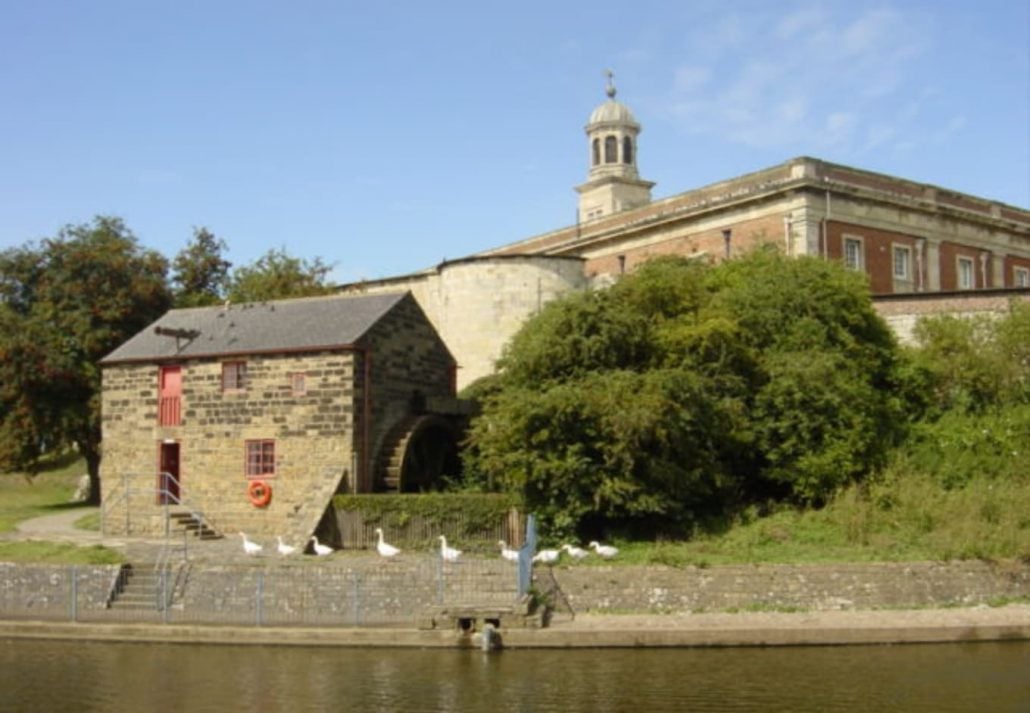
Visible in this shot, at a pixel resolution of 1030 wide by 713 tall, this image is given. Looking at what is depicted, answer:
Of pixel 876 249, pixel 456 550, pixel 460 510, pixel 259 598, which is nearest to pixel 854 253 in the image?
pixel 876 249

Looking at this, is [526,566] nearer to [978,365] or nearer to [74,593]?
[74,593]

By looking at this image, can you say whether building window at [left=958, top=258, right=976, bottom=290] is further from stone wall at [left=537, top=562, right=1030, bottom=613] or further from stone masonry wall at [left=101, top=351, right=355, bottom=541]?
stone masonry wall at [left=101, top=351, right=355, bottom=541]

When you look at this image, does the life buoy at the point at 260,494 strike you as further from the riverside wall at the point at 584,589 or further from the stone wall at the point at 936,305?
the stone wall at the point at 936,305

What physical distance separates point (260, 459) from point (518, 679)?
1450 centimetres

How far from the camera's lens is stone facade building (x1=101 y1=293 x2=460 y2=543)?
30.9m

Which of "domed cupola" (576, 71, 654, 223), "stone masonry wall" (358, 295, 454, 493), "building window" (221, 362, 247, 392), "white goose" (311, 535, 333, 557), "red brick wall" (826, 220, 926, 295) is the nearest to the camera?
"white goose" (311, 535, 333, 557)

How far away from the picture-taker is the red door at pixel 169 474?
1282 inches

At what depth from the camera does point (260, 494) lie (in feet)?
103

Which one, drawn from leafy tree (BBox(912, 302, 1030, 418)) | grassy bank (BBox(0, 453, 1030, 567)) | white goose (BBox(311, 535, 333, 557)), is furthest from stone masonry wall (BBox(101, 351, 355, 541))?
leafy tree (BBox(912, 302, 1030, 418))

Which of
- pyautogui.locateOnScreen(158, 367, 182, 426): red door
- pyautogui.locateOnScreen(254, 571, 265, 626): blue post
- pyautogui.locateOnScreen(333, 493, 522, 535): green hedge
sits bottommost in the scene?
pyautogui.locateOnScreen(254, 571, 265, 626): blue post

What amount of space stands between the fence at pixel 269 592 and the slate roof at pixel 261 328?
7654 millimetres

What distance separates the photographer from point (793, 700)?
672 inches

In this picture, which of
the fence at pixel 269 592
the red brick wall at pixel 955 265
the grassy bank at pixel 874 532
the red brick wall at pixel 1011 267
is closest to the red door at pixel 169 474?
the grassy bank at pixel 874 532

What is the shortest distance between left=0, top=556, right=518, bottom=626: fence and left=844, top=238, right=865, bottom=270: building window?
24.2m
